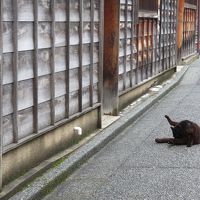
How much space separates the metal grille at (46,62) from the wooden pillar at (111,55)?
1537 millimetres

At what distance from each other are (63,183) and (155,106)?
6.86 metres

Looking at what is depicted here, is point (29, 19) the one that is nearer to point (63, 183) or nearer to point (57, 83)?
point (57, 83)

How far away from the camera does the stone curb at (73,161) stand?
19.7ft

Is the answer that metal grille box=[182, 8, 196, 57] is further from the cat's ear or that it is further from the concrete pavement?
the cat's ear

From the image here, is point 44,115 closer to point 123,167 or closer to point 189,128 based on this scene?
point 123,167

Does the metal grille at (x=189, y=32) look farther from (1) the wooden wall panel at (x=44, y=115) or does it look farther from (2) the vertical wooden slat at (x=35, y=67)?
(2) the vertical wooden slat at (x=35, y=67)

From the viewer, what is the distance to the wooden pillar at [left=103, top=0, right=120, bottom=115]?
11.0 meters

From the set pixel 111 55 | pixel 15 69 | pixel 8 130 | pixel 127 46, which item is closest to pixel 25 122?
pixel 8 130

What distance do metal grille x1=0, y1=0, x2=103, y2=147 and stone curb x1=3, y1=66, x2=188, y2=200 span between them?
52 centimetres

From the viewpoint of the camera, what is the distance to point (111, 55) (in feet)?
36.8

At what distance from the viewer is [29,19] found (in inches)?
258

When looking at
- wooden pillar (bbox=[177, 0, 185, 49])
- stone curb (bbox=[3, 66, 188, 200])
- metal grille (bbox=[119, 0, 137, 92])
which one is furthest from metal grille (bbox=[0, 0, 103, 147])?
wooden pillar (bbox=[177, 0, 185, 49])

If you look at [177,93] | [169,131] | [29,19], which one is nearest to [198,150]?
[169,131]

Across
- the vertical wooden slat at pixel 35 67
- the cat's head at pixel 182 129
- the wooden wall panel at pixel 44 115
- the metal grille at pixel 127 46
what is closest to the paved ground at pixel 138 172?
the cat's head at pixel 182 129
